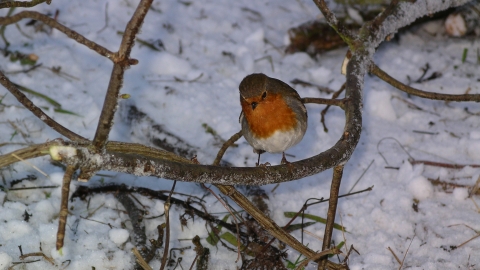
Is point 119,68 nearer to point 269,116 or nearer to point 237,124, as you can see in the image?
point 269,116

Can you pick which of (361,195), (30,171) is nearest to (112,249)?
(30,171)

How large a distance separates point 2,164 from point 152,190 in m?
1.45

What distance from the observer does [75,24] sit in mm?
4543

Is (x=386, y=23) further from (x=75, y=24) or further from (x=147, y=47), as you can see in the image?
(x=75, y=24)

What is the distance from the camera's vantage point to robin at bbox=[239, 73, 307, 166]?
2977 millimetres

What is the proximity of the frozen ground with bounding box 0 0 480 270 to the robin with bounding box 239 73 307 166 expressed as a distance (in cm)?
53

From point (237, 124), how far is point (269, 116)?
0.99m

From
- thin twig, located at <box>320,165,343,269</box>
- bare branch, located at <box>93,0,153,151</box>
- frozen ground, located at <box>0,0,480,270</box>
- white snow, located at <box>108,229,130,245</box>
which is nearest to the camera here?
bare branch, located at <box>93,0,153,151</box>

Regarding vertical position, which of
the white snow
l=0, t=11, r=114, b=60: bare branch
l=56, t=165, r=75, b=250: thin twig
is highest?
the white snow

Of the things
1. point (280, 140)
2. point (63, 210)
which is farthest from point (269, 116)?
point (63, 210)

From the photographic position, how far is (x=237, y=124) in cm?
397

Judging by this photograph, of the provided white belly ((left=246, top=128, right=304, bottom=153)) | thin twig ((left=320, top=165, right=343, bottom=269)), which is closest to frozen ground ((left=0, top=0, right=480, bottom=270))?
thin twig ((left=320, top=165, right=343, bottom=269))

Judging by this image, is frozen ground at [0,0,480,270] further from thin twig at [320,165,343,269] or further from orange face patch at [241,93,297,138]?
orange face patch at [241,93,297,138]

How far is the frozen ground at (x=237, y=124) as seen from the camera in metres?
2.97
